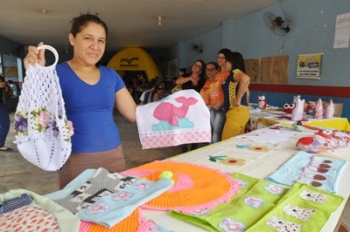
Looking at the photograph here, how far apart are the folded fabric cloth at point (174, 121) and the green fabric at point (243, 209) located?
0.36m

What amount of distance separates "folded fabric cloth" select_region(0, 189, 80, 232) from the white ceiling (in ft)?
14.2

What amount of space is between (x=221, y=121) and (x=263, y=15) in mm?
2574

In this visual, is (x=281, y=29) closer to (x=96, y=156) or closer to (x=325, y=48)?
(x=325, y=48)

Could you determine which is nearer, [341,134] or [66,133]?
[66,133]

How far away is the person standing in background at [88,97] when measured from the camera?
3.84 feet

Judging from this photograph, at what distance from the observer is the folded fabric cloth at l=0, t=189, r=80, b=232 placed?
63 cm

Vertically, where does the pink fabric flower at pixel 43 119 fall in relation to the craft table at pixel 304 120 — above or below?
above

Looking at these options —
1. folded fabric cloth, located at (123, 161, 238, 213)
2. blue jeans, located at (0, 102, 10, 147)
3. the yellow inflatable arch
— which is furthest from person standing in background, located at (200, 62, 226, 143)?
the yellow inflatable arch

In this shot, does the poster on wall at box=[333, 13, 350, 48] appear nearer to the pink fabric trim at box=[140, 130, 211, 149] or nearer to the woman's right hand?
the pink fabric trim at box=[140, 130, 211, 149]

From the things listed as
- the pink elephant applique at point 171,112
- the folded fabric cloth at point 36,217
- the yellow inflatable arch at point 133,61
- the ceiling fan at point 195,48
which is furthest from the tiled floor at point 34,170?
the yellow inflatable arch at point 133,61

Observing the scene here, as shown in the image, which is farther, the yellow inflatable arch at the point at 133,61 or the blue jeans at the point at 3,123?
the yellow inflatable arch at the point at 133,61

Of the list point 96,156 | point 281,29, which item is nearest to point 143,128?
point 96,156

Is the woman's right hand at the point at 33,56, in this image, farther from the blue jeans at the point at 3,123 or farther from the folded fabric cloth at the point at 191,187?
the blue jeans at the point at 3,123

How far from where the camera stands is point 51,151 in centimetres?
107
